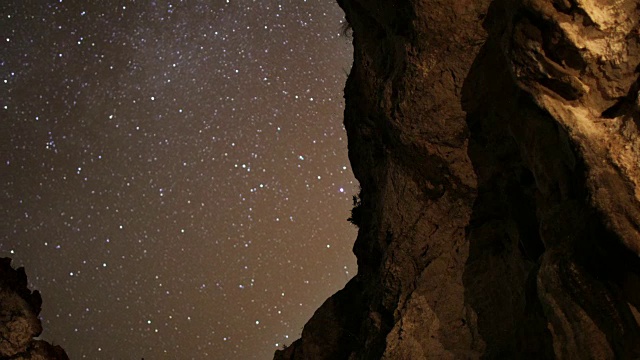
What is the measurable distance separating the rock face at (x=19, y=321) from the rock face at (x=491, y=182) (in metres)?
3.51

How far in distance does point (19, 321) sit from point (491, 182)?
21.3 ft

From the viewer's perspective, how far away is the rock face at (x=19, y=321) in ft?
26.2

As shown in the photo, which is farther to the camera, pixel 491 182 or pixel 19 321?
pixel 19 321

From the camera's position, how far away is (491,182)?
5.11 meters

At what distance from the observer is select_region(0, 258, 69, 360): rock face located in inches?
315

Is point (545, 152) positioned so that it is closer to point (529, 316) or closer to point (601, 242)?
point (601, 242)

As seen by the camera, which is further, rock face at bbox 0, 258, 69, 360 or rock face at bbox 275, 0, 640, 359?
rock face at bbox 0, 258, 69, 360

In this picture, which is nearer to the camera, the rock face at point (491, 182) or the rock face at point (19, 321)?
the rock face at point (491, 182)

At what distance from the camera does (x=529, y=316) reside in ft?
14.4

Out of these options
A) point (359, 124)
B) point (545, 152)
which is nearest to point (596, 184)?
point (545, 152)

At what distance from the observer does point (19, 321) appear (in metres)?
8.11

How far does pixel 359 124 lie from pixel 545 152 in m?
2.96

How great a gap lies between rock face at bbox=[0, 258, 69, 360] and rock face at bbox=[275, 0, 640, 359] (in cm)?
351

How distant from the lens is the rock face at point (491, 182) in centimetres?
353
